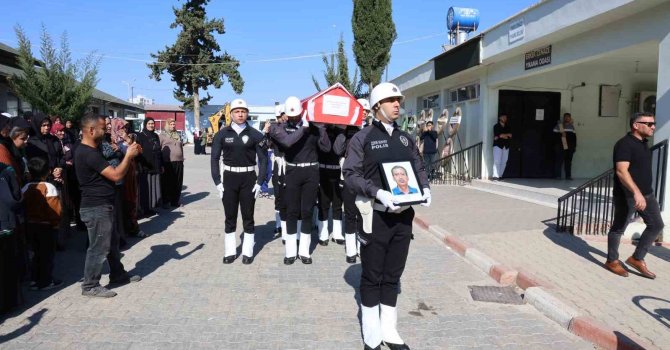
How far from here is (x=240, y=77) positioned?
155 ft

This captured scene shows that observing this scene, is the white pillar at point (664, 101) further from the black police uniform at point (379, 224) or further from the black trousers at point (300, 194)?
the black police uniform at point (379, 224)

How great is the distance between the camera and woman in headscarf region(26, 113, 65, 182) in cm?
675

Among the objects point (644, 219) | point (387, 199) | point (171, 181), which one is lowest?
point (171, 181)

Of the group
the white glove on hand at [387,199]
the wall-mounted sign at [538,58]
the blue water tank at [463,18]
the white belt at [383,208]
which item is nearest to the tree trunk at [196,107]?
the blue water tank at [463,18]

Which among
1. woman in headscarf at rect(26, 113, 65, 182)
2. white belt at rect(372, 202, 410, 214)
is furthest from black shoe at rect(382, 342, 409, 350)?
woman in headscarf at rect(26, 113, 65, 182)

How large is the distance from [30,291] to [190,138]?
53.9 m

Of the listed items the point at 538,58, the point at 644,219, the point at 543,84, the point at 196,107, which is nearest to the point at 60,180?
the point at 644,219

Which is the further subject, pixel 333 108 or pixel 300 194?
pixel 300 194

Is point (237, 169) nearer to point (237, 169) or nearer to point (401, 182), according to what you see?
point (237, 169)

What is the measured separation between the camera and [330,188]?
7.55 meters

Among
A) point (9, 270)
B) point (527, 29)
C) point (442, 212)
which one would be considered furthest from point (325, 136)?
point (527, 29)

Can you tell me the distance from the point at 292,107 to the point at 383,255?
3263 millimetres

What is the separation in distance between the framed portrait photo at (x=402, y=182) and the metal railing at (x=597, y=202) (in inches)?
197

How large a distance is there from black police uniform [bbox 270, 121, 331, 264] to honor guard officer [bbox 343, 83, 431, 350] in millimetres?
2620
